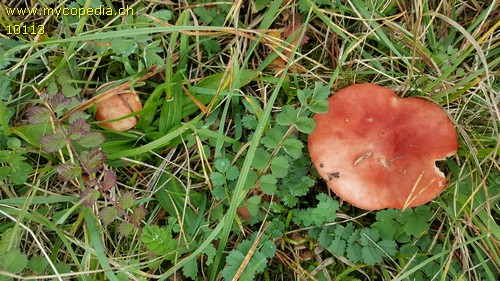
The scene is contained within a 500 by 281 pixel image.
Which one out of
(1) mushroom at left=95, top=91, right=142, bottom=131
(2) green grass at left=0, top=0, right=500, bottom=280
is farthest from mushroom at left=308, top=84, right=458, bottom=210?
(1) mushroom at left=95, top=91, right=142, bottom=131

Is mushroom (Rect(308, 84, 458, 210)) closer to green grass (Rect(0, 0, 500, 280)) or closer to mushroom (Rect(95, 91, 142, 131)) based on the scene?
green grass (Rect(0, 0, 500, 280))

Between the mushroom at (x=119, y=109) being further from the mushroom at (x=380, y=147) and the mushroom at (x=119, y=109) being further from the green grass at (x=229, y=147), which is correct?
the mushroom at (x=380, y=147)

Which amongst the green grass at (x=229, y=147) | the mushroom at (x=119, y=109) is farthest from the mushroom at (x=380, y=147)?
the mushroom at (x=119, y=109)

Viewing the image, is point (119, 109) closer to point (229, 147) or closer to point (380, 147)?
point (229, 147)

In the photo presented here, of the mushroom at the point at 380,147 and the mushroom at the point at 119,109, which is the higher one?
the mushroom at the point at 119,109

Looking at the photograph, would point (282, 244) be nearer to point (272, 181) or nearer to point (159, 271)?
point (272, 181)

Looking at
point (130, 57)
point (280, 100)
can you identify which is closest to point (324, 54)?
point (280, 100)
